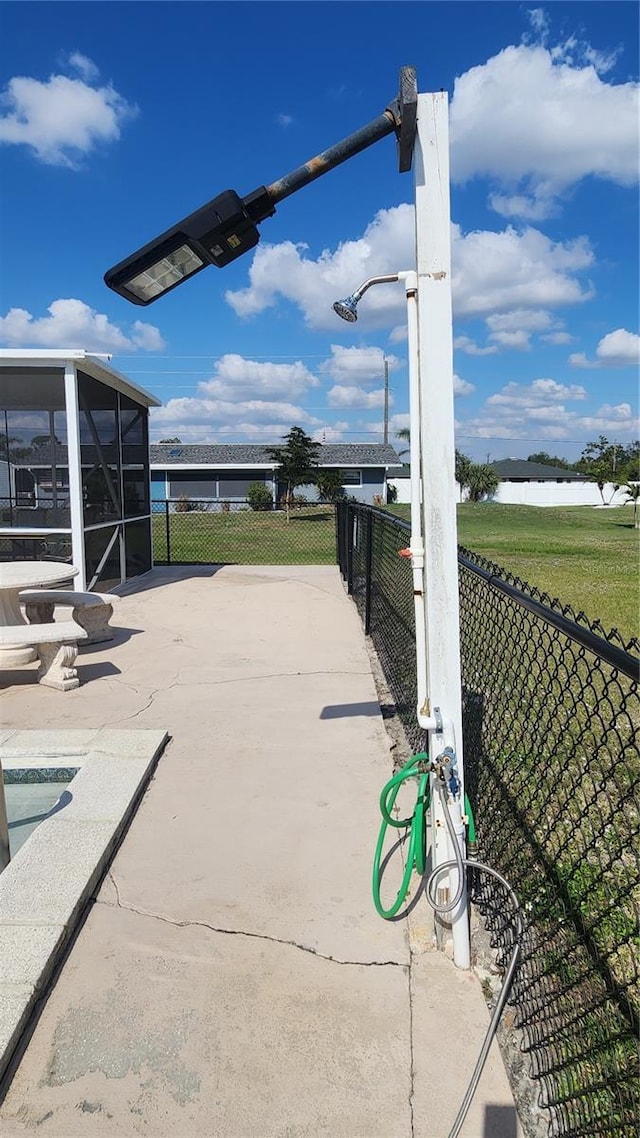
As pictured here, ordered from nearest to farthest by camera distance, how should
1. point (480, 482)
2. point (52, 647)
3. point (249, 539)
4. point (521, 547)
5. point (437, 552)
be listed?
point (437, 552) < point (52, 647) < point (521, 547) < point (249, 539) < point (480, 482)

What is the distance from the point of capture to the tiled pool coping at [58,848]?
6.56ft

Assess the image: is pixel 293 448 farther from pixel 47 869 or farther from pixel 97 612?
pixel 47 869

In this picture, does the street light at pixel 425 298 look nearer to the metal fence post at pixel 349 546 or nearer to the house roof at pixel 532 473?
the metal fence post at pixel 349 546

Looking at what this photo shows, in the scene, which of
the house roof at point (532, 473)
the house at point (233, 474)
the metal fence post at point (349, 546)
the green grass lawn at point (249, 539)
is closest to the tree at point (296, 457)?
the green grass lawn at point (249, 539)

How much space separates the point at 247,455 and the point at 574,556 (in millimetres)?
27269

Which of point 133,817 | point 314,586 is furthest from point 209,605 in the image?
point 133,817

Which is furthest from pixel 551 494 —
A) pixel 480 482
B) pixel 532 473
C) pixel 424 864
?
pixel 424 864

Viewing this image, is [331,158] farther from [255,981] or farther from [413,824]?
[255,981]

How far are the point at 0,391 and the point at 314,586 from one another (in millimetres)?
4875

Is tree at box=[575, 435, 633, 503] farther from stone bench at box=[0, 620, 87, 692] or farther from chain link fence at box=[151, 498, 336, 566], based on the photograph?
stone bench at box=[0, 620, 87, 692]

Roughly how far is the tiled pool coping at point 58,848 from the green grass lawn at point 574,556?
16.5 ft

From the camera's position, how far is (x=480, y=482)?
169ft

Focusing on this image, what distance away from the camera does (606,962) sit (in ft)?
7.29

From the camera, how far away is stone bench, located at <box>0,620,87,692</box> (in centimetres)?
475
